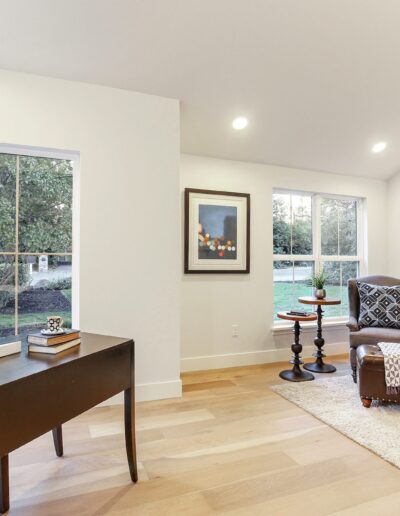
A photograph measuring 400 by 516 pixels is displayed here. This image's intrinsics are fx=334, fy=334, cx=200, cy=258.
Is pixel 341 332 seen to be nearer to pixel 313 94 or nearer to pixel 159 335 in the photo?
pixel 159 335

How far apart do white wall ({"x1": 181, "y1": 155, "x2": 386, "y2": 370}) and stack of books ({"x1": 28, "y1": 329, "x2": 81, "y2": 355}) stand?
198 cm

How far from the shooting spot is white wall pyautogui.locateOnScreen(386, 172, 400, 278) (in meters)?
4.34

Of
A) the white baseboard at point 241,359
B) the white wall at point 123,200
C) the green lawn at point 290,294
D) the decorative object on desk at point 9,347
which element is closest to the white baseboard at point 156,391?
the white wall at point 123,200

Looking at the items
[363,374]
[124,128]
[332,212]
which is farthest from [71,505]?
[332,212]

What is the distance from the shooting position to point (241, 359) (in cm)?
369

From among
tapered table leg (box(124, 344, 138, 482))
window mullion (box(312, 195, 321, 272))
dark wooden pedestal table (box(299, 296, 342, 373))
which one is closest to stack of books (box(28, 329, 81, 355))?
tapered table leg (box(124, 344, 138, 482))

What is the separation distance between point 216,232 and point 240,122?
3.66ft

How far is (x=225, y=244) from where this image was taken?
3.63 meters

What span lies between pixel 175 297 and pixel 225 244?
1012mm

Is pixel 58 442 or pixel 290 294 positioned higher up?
pixel 290 294

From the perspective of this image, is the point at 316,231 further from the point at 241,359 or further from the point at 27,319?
the point at 27,319

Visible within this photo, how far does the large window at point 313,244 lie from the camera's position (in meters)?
4.02

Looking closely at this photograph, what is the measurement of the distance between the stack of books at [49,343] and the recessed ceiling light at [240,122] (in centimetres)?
247

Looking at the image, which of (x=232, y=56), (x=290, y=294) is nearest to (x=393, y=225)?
(x=290, y=294)
